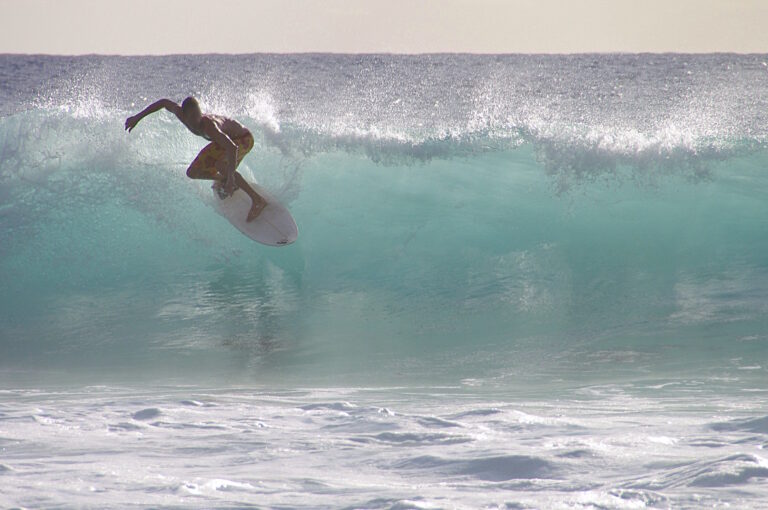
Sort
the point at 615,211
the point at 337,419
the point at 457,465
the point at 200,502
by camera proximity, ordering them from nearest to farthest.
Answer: the point at 200,502
the point at 457,465
the point at 337,419
the point at 615,211

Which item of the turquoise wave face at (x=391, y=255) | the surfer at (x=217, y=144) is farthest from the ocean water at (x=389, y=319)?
the surfer at (x=217, y=144)

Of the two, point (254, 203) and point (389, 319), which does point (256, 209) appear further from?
point (389, 319)

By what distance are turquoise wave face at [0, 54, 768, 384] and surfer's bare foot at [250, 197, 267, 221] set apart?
27.8 inches

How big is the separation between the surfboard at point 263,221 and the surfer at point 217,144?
0.06m

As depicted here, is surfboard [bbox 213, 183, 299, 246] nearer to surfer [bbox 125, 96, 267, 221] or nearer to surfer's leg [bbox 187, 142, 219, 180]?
surfer [bbox 125, 96, 267, 221]

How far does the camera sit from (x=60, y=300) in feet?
25.3

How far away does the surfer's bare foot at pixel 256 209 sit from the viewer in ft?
23.9

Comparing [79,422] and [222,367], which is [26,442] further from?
[222,367]

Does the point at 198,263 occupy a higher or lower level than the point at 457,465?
higher

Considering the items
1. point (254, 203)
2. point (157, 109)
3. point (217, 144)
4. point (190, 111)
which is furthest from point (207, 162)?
point (157, 109)

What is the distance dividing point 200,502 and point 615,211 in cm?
686

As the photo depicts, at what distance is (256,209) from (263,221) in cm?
12

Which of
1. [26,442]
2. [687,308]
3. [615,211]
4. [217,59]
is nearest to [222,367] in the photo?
[26,442]

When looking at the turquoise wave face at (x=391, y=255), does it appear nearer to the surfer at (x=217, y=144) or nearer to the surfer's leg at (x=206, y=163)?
the surfer at (x=217, y=144)
